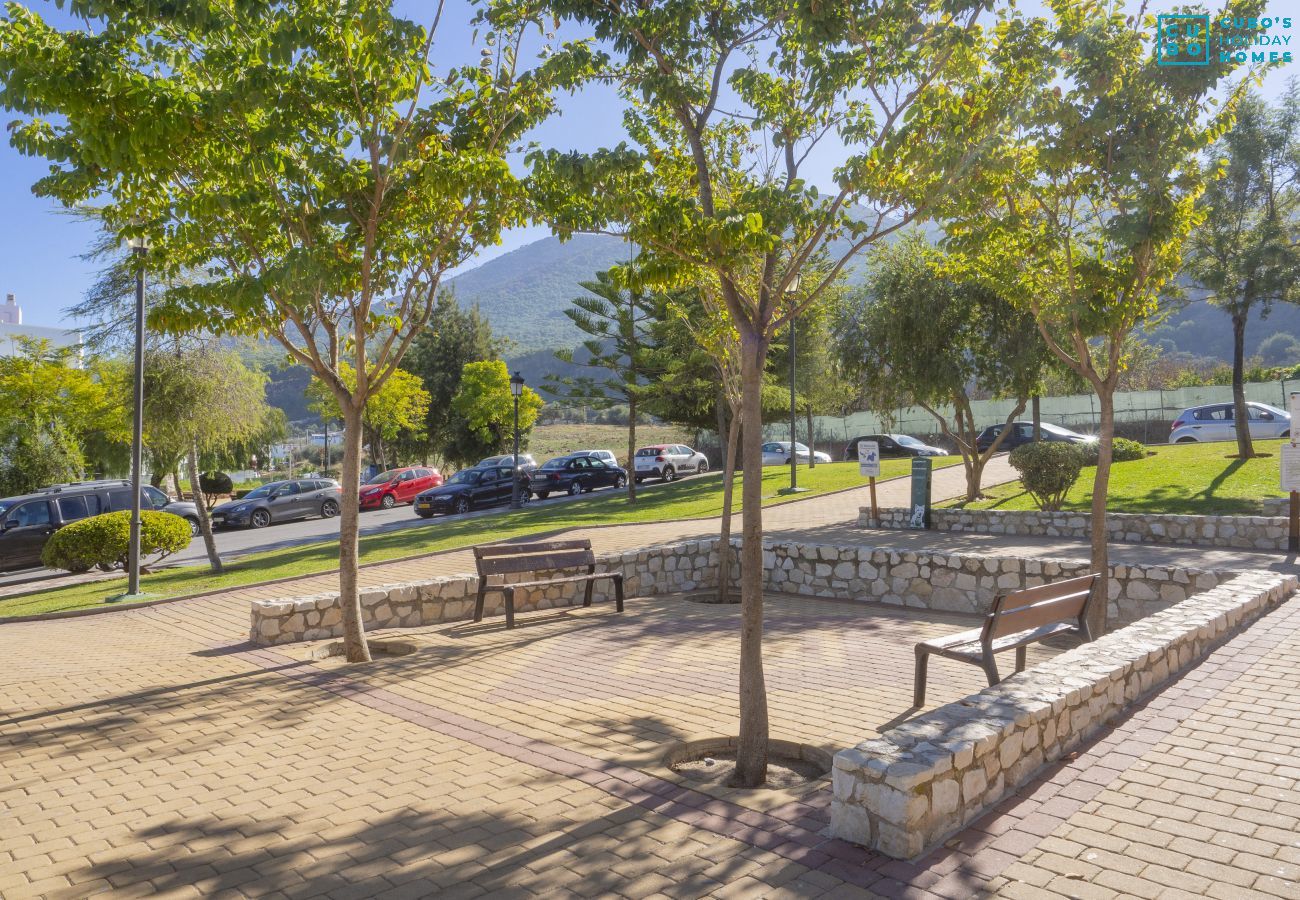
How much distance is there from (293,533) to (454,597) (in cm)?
1567

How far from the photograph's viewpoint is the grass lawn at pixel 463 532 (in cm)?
1322

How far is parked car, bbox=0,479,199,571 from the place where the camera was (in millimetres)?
18422

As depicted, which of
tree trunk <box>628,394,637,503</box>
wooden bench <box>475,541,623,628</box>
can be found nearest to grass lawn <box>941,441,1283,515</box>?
wooden bench <box>475,541,623,628</box>

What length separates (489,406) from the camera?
1639 inches

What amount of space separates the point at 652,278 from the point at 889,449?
106 feet

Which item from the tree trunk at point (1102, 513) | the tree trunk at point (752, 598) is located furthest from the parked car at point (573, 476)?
the tree trunk at point (752, 598)

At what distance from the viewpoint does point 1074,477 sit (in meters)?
15.2

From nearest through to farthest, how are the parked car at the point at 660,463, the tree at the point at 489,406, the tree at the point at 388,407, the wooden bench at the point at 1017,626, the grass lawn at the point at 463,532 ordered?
the wooden bench at the point at 1017,626, the grass lawn at the point at 463,532, the parked car at the point at 660,463, the tree at the point at 388,407, the tree at the point at 489,406

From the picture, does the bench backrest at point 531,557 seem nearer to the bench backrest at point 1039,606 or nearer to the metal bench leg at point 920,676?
the metal bench leg at point 920,676

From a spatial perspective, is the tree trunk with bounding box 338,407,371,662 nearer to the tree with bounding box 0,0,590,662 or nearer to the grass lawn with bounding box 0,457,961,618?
the tree with bounding box 0,0,590,662

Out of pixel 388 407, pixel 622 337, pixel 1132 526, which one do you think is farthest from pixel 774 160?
pixel 388 407

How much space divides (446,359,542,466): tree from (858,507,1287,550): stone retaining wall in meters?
26.9

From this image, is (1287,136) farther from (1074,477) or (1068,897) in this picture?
(1068,897)

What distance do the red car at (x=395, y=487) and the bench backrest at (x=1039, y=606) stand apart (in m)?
25.8
